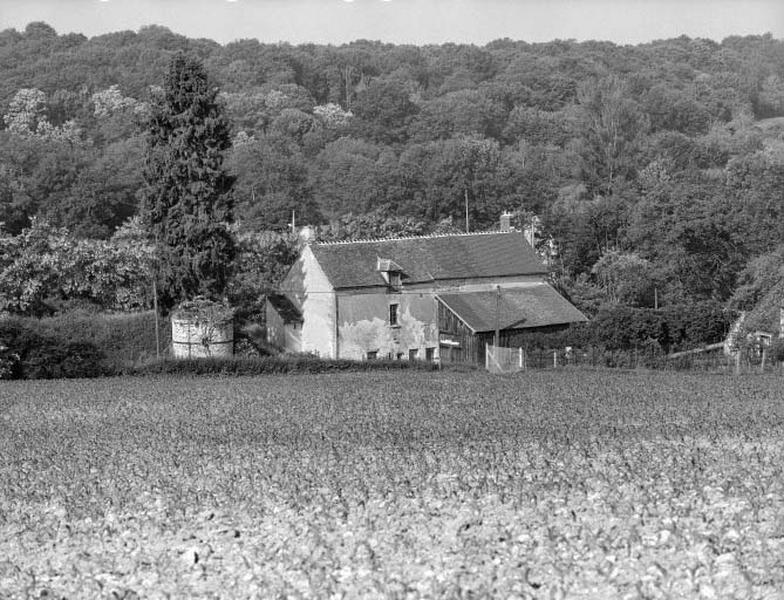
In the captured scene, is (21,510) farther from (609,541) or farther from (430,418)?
(430,418)

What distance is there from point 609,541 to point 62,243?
196 ft

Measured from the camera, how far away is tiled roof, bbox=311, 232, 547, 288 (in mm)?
66887

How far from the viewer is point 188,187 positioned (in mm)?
60281

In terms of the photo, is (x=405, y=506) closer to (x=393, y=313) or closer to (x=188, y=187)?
(x=188, y=187)

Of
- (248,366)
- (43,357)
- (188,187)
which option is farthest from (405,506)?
(188,187)

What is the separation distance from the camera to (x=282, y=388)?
4100 centimetres

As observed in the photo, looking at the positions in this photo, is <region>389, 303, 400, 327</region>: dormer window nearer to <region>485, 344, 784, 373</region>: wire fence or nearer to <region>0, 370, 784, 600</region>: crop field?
<region>485, 344, 784, 373</region>: wire fence

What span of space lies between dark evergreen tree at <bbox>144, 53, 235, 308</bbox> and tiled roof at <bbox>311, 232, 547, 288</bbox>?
7.81 metres

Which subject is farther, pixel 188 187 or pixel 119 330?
pixel 119 330

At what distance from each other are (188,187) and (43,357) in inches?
470

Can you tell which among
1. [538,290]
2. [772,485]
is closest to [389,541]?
[772,485]

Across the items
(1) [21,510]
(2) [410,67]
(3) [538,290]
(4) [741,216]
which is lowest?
(1) [21,510]

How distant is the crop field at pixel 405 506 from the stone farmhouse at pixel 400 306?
118ft

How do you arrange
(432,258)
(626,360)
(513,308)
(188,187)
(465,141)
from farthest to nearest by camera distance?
(465,141), (432,258), (513,308), (188,187), (626,360)
